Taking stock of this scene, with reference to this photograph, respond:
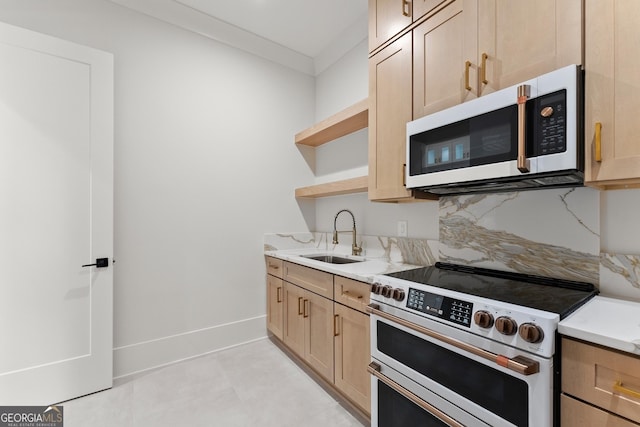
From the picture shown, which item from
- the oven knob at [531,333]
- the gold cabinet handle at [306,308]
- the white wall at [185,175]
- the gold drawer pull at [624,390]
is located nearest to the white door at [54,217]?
the white wall at [185,175]

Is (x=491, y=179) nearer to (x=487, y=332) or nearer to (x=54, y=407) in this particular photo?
(x=487, y=332)

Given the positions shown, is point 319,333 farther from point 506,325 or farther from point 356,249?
point 506,325

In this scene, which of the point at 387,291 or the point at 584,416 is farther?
the point at 387,291

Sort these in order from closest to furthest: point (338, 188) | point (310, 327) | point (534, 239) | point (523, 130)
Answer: point (523, 130) → point (534, 239) → point (310, 327) → point (338, 188)

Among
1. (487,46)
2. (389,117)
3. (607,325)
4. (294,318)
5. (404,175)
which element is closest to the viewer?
(607,325)

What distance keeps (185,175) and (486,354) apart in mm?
2461

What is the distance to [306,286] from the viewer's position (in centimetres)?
227

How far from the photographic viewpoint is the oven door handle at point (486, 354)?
3.07 feet

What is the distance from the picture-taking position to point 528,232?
1539 millimetres

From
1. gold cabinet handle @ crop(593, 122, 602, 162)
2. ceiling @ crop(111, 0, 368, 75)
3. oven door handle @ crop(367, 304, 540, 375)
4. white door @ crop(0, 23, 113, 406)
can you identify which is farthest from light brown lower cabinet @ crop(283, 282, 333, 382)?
ceiling @ crop(111, 0, 368, 75)

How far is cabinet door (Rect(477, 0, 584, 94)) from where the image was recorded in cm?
112

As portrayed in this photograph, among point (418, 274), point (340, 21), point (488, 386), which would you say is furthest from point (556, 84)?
point (340, 21)

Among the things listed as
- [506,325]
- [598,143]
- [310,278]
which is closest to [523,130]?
[598,143]

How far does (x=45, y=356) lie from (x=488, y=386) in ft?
8.36
